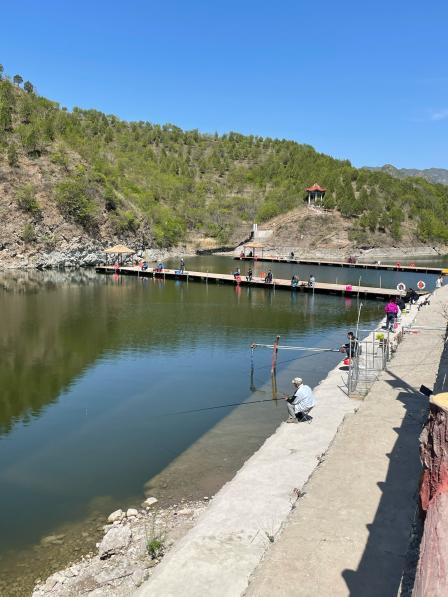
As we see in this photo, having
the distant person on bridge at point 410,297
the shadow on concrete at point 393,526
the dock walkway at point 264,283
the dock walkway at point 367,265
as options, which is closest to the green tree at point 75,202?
the dock walkway at point 264,283

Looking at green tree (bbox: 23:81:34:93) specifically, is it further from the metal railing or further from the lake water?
the metal railing

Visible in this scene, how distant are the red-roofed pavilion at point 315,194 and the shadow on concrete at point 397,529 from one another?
366ft

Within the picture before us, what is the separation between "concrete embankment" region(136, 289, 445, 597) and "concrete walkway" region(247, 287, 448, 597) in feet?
0.07

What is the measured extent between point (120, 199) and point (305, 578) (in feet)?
265

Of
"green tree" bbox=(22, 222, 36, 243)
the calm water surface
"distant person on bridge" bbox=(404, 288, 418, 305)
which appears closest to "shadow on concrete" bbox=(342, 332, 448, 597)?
the calm water surface

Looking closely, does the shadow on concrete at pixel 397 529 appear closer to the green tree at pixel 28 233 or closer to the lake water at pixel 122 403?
the lake water at pixel 122 403


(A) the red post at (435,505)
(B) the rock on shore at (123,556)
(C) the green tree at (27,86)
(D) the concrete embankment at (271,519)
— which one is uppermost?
(C) the green tree at (27,86)

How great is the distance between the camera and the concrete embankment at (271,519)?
6.99 meters

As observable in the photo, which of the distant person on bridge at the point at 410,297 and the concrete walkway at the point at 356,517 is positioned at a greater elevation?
the distant person on bridge at the point at 410,297

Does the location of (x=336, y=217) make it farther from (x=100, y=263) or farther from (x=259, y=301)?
(x=259, y=301)

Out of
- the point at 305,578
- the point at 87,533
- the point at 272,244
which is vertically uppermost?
the point at 272,244

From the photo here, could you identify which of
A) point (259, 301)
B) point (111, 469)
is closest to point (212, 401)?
point (111, 469)

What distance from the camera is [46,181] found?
234 ft

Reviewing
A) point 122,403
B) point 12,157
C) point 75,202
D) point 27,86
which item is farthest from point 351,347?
point 27,86
